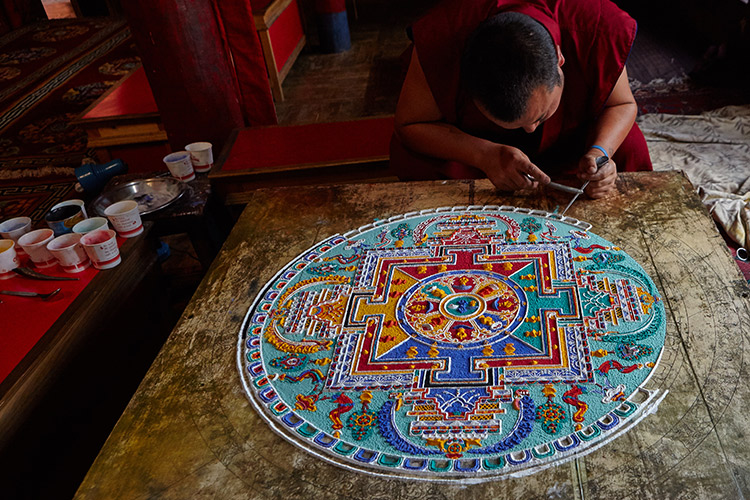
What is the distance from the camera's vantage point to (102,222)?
1.91 m

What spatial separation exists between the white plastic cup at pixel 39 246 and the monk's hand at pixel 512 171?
4.46 ft

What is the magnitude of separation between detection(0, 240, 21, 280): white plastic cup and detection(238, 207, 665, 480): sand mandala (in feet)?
3.00

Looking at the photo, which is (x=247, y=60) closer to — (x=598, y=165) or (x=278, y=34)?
(x=278, y=34)

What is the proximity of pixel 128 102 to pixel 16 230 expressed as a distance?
1827 millimetres

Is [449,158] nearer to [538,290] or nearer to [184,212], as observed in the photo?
[538,290]

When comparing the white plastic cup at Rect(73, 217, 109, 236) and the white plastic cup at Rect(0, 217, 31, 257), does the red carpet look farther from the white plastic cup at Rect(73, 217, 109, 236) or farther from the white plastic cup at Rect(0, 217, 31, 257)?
the white plastic cup at Rect(73, 217, 109, 236)

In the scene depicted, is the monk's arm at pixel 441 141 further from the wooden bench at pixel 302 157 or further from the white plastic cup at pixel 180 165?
the white plastic cup at pixel 180 165

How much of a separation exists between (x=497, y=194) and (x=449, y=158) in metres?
0.30

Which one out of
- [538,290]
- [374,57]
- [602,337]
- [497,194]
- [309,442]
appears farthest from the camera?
[374,57]

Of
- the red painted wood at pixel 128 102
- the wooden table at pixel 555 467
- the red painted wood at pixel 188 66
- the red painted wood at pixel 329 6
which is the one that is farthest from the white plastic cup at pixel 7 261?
the red painted wood at pixel 329 6

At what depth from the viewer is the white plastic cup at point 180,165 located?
2.42 m

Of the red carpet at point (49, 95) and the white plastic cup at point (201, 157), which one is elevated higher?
the white plastic cup at point (201, 157)

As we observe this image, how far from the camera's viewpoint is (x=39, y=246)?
5.83ft

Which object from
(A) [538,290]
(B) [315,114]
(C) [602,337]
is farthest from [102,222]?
(B) [315,114]
